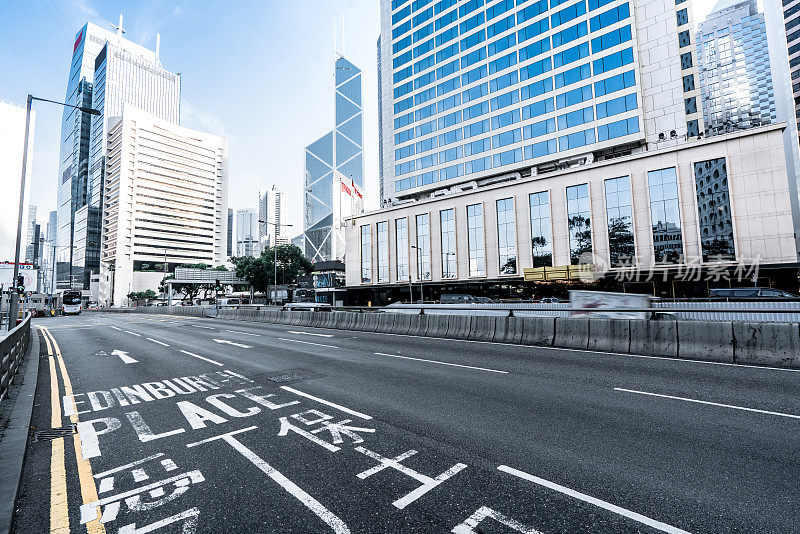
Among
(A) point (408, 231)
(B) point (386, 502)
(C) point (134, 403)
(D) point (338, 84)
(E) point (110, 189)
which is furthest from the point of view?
(D) point (338, 84)

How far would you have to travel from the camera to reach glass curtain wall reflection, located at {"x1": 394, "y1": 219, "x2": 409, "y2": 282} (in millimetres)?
53906

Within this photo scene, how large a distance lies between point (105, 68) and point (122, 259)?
84326 millimetres

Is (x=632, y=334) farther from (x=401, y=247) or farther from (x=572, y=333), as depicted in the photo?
(x=401, y=247)

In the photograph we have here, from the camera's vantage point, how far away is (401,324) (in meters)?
18.3

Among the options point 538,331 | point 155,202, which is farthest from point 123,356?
point 155,202

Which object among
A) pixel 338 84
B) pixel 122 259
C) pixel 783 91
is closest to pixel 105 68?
pixel 122 259

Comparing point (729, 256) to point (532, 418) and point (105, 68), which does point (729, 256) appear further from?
point (105, 68)

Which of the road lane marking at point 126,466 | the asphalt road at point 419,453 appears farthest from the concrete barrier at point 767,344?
the road lane marking at point 126,466

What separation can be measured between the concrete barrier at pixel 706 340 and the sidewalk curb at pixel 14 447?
1351cm

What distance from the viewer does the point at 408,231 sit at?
177ft

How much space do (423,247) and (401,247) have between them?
409cm

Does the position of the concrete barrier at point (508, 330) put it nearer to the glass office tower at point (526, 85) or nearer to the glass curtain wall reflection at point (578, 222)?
the glass curtain wall reflection at point (578, 222)

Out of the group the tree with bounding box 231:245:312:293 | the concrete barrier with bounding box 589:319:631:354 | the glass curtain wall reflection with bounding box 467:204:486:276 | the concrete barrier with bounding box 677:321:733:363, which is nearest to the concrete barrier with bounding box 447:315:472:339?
the concrete barrier with bounding box 589:319:631:354

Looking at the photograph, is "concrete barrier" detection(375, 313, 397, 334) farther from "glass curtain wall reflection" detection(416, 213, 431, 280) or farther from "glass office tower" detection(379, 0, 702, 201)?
"glass office tower" detection(379, 0, 702, 201)
